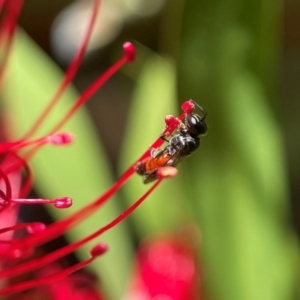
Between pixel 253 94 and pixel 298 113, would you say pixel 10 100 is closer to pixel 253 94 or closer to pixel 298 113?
pixel 253 94

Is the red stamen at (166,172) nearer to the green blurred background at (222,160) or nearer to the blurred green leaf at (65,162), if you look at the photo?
the green blurred background at (222,160)

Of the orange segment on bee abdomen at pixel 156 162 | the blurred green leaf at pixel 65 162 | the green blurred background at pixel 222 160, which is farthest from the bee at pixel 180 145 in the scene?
the blurred green leaf at pixel 65 162

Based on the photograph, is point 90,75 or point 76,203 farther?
point 90,75

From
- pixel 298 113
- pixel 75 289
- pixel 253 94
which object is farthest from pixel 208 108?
pixel 298 113

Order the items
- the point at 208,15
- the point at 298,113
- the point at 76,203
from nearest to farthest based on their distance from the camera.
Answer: the point at 208,15
the point at 76,203
the point at 298,113

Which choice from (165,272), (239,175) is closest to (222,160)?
(239,175)

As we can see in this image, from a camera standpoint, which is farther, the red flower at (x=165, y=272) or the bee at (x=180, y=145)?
the red flower at (x=165, y=272)

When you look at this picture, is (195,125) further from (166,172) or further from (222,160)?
(222,160)
